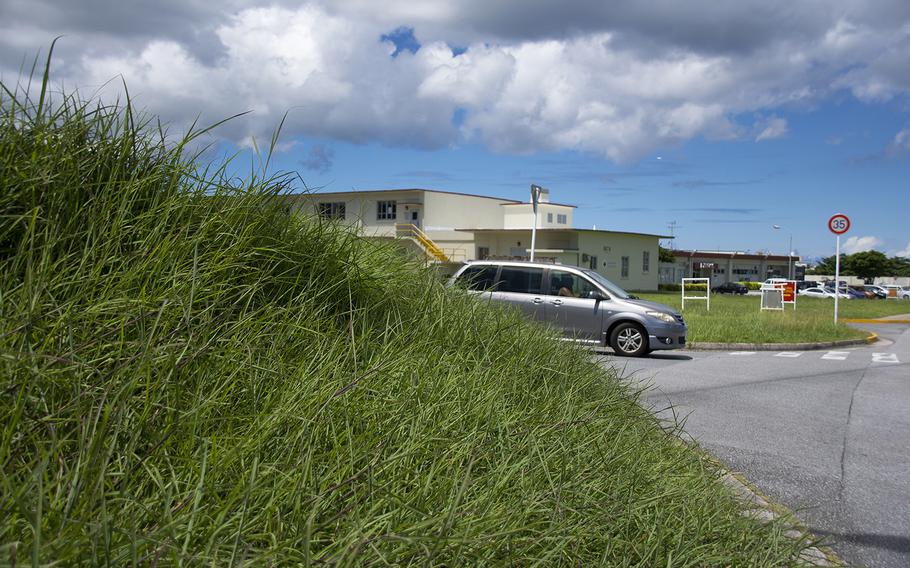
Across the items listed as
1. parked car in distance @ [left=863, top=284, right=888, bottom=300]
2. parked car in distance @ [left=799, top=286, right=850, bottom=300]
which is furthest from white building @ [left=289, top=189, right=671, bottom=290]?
parked car in distance @ [left=863, top=284, right=888, bottom=300]

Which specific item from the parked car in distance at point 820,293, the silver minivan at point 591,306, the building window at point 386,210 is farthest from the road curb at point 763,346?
the parked car in distance at point 820,293

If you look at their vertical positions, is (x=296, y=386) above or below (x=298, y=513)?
above

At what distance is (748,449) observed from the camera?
6.88 meters

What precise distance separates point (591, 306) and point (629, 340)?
989mm

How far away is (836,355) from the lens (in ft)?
54.4

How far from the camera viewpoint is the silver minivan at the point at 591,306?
14422 mm

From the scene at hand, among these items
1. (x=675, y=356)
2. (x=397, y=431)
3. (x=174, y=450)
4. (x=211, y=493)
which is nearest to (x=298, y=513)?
(x=211, y=493)

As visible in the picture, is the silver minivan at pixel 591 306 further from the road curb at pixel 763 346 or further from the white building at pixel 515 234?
the white building at pixel 515 234

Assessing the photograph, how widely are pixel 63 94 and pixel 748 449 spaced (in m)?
6.12

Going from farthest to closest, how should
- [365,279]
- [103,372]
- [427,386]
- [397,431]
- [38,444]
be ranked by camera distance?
1. [365,279]
2. [427,386]
3. [397,431]
4. [103,372]
5. [38,444]

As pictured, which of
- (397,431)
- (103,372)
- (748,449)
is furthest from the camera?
(748,449)

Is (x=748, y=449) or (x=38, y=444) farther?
(x=748, y=449)

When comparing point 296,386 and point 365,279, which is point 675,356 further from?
point 296,386

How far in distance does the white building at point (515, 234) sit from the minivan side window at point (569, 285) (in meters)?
37.4
